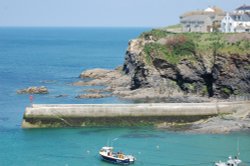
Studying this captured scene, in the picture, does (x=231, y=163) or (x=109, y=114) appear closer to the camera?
(x=231, y=163)

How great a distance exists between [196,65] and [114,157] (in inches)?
1111

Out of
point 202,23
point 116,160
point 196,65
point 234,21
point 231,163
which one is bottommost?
point 116,160

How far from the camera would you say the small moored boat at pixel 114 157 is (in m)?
46.9

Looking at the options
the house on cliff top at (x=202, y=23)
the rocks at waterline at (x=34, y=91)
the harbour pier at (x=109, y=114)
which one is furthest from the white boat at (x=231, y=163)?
the house on cliff top at (x=202, y=23)

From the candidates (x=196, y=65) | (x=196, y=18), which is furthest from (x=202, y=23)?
(x=196, y=65)

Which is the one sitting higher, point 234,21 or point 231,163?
point 234,21

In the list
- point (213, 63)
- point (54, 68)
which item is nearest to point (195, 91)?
point (213, 63)

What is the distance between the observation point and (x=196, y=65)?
7300cm

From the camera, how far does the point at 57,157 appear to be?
49188mm

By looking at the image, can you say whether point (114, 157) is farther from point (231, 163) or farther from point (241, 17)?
point (241, 17)

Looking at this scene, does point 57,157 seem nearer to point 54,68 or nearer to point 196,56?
point 196,56

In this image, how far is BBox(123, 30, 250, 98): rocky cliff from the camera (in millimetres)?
70062

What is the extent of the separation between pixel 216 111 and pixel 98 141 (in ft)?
45.0

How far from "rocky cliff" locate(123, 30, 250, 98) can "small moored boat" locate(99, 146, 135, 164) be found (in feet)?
83.7
